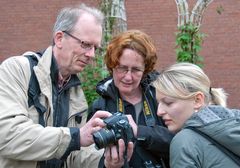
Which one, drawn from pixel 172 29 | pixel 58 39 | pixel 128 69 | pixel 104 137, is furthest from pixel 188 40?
pixel 172 29

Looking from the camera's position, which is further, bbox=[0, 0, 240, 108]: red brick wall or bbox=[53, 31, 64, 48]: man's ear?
bbox=[0, 0, 240, 108]: red brick wall

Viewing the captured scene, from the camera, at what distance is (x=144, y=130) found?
2.70m

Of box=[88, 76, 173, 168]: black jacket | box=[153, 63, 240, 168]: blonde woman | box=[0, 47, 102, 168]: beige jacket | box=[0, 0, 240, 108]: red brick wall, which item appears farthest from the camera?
box=[0, 0, 240, 108]: red brick wall

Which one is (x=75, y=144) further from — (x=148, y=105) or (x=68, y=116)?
(x=148, y=105)

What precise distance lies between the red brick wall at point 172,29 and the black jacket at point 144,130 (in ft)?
23.2

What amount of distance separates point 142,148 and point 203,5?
295cm

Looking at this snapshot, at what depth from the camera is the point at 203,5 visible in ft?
17.4

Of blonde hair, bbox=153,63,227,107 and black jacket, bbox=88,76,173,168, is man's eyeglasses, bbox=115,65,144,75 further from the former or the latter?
blonde hair, bbox=153,63,227,107

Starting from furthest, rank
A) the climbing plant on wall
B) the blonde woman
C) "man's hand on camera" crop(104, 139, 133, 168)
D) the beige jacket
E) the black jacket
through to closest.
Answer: the climbing plant on wall, the black jacket, "man's hand on camera" crop(104, 139, 133, 168), the beige jacket, the blonde woman

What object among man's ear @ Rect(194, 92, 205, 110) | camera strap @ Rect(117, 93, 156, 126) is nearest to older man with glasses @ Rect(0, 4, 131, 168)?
camera strap @ Rect(117, 93, 156, 126)

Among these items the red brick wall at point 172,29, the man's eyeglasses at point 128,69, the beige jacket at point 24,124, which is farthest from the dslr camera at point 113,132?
the red brick wall at point 172,29

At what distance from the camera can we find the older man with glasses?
7.89ft

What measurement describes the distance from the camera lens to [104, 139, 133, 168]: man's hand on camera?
50mm

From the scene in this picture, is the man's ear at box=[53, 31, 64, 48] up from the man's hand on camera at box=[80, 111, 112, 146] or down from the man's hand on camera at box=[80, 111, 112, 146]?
up
